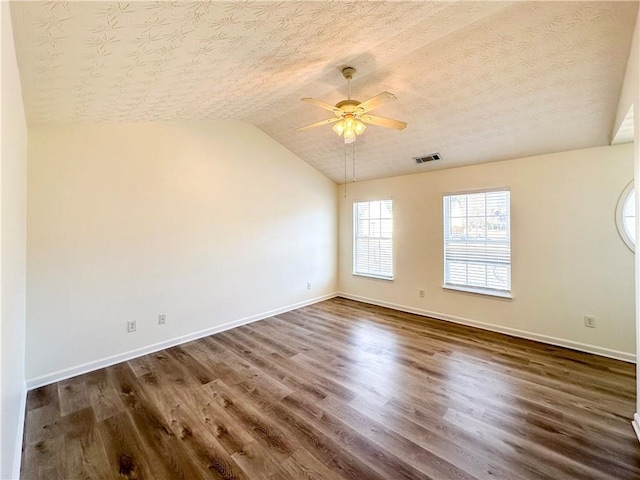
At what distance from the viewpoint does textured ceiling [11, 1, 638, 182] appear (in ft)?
Result: 4.86

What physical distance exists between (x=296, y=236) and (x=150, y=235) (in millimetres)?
2293

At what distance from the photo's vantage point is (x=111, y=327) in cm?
297

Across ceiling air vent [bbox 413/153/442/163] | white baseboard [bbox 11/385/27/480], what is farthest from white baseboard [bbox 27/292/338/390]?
ceiling air vent [bbox 413/153/442/163]

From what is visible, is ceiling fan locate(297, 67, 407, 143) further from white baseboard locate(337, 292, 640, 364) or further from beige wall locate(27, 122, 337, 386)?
white baseboard locate(337, 292, 640, 364)

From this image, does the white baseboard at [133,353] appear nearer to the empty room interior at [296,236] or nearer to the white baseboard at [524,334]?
the empty room interior at [296,236]

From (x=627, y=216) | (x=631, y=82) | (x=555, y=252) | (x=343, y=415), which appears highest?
(x=631, y=82)

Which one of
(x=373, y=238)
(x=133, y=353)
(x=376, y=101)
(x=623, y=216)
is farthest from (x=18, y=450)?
(x=623, y=216)

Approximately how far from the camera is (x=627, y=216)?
9.68ft

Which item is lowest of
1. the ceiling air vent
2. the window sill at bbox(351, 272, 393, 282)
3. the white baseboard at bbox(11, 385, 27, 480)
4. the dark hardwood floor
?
the dark hardwood floor

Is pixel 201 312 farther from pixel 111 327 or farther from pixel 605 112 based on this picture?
pixel 605 112

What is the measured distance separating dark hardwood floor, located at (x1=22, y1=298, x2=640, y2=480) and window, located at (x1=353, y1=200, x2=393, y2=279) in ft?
6.32

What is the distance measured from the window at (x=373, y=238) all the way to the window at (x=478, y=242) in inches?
39.2

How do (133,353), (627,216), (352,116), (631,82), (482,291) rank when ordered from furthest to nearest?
(482,291) < (133,353) < (627,216) < (352,116) < (631,82)

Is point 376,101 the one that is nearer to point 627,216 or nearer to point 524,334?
point 627,216
